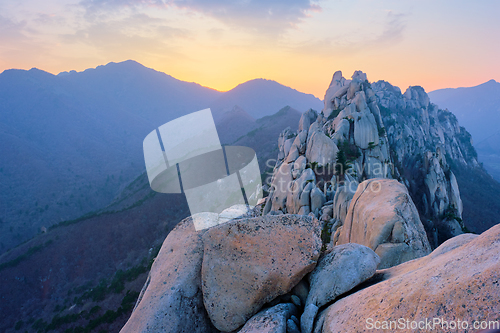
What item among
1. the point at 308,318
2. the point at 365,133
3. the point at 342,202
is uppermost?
the point at 365,133

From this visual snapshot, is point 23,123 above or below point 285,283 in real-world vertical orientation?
above

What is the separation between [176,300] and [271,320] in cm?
289

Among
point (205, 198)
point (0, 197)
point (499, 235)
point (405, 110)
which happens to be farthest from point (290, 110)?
point (499, 235)

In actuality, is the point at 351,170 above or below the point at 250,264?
below

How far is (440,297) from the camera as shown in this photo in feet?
13.3

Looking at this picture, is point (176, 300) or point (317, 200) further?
point (317, 200)

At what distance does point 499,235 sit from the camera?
14.7ft

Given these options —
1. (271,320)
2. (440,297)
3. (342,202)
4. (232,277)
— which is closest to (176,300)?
(232,277)

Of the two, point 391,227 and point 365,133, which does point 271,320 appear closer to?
point 391,227

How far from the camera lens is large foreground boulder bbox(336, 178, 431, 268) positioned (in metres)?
11.4

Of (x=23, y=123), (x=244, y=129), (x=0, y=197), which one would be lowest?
(x=0, y=197)

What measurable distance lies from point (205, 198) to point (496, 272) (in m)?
66.2

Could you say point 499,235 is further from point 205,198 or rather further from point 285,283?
point 205,198
